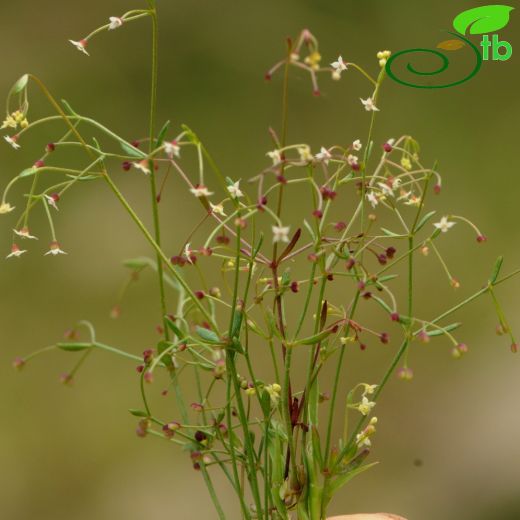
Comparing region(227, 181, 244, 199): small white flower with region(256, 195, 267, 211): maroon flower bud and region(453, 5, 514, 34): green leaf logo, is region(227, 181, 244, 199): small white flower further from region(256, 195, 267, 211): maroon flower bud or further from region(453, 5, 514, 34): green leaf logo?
region(453, 5, 514, 34): green leaf logo

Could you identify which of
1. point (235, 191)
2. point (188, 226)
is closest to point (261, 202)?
point (235, 191)

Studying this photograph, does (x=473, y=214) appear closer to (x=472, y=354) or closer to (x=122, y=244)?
(x=472, y=354)

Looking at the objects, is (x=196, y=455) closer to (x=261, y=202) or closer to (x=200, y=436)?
(x=200, y=436)

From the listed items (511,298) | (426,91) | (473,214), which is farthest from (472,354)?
(426,91)

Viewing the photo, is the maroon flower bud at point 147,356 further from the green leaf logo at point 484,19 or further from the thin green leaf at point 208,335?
the green leaf logo at point 484,19

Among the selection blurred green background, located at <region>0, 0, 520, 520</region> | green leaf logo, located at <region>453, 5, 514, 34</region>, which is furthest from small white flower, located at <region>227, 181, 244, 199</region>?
blurred green background, located at <region>0, 0, 520, 520</region>
